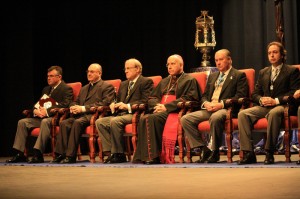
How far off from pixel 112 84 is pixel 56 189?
3.62m

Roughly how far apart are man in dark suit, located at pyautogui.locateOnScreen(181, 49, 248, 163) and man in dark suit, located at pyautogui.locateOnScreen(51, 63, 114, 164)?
1.24 m

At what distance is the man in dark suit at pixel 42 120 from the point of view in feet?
23.5

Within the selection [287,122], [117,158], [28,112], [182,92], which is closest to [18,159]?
[28,112]

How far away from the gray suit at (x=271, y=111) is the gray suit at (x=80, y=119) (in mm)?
1829

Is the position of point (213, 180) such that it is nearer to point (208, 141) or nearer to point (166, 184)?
point (166, 184)

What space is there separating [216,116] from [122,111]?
4.36 feet

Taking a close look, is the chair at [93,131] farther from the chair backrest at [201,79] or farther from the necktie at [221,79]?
the necktie at [221,79]

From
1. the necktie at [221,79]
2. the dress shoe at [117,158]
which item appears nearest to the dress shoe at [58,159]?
the dress shoe at [117,158]

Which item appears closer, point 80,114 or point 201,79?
point 201,79

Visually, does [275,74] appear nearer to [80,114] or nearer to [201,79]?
[201,79]

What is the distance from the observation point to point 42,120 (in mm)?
7277

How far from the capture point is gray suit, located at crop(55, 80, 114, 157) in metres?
6.92

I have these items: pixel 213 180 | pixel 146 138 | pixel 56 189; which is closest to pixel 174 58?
pixel 146 138

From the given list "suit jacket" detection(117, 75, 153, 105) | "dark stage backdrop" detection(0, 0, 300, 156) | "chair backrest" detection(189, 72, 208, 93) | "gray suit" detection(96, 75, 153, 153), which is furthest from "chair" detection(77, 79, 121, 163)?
"dark stage backdrop" detection(0, 0, 300, 156)
